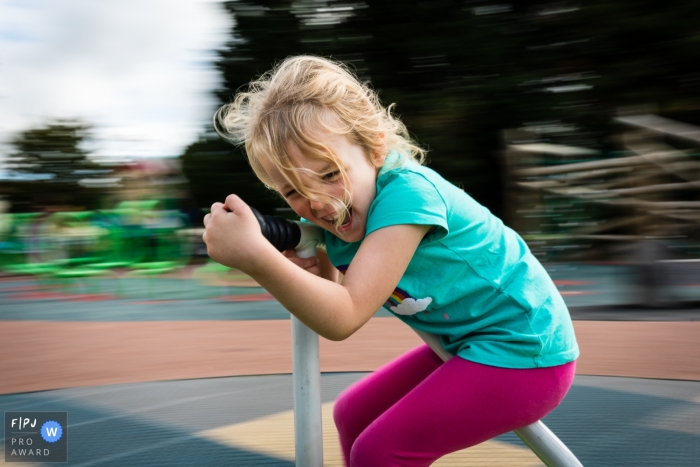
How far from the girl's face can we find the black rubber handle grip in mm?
44

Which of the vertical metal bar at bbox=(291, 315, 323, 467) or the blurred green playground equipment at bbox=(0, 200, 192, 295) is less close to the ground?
the vertical metal bar at bbox=(291, 315, 323, 467)

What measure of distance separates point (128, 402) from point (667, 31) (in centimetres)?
698

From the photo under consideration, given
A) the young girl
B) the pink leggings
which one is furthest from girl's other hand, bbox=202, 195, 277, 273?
the pink leggings

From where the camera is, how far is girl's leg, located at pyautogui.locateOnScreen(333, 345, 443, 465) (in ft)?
4.58

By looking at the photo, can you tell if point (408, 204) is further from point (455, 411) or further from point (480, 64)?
point (480, 64)

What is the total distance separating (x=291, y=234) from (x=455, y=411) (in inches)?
15.7

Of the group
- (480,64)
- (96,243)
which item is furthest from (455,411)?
(96,243)

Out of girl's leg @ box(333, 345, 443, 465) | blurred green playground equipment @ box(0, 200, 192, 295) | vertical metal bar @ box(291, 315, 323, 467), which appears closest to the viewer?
vertical metal bar @ box(291, 315, 323, 467)

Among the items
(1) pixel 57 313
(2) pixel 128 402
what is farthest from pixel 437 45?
(2) pixel 128 402

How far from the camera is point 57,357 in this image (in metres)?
3.59

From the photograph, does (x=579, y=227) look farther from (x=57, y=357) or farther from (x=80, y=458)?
(x=80, y=458)

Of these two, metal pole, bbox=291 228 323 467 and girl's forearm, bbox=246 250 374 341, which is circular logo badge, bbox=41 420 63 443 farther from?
girl's forearm, bbox=246 250 374 341

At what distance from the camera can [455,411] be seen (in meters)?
1.11

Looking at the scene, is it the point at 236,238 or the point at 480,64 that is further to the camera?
the point at 480,64
